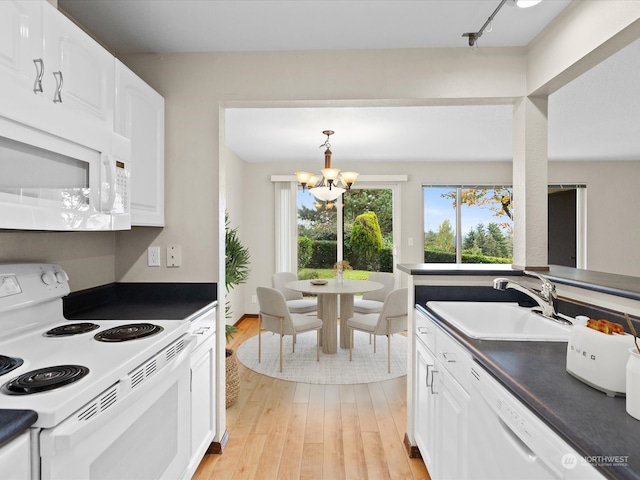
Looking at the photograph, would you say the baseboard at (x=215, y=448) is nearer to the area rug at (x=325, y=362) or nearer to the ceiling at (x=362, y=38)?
the area rug at (x=325, y=362)

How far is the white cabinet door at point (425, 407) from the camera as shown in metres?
1.73

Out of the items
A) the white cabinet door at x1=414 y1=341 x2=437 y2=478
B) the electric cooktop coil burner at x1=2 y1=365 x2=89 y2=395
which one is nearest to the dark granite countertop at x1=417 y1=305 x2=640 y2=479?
the white cabinet door at x1=414 y1=341 x2=437 y2=478

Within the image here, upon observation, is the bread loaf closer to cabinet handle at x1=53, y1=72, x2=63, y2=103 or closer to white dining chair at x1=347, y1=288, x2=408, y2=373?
cabinet handle at x1=53, y1=72, x2=63, y2=103

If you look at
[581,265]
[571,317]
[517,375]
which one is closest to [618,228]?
[581,265]

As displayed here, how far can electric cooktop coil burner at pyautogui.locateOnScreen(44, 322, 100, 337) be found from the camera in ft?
4.77

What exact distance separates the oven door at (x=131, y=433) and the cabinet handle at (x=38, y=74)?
3.21 ft

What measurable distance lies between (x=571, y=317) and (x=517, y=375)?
83 cm

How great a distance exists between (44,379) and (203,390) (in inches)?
41.5

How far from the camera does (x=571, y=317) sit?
160cm

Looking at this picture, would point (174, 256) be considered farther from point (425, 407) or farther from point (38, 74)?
point (425, 407)

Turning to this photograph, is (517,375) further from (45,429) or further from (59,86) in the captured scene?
(59,86)

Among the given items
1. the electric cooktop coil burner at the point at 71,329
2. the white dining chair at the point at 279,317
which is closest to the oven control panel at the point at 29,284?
the electric cooktop coil burner at the point at 71,329

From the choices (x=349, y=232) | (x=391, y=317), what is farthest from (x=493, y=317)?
(x=349, y=232)

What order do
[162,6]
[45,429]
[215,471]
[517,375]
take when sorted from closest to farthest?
1. [45,429]
2. [517,375]
3. [162,6]
4. [215,471]
